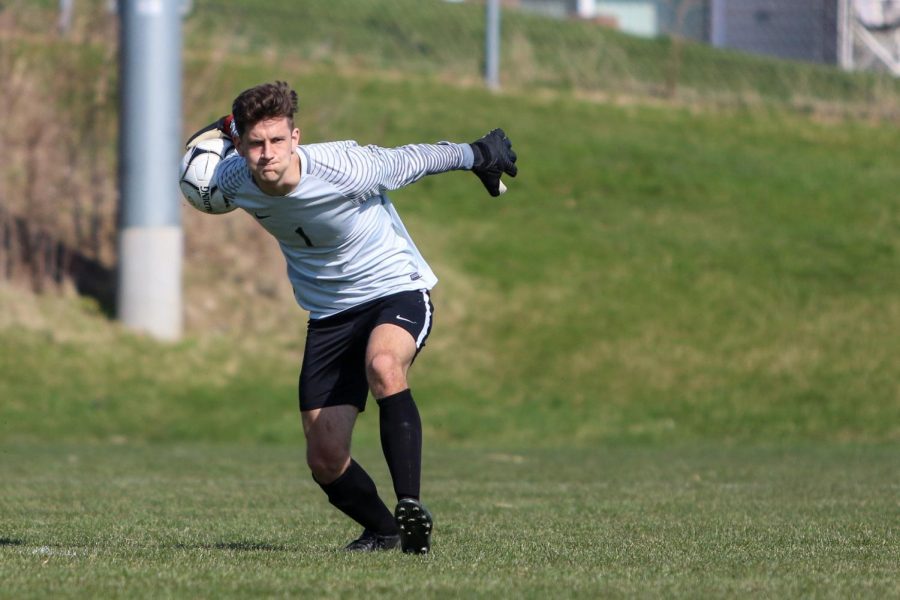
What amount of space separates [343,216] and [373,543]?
1.51 meters

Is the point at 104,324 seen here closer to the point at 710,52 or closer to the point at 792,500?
the point at 792,500

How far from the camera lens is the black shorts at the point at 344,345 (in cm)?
666

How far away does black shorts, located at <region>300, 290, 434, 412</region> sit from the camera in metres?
6.66

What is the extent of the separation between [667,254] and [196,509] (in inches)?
609

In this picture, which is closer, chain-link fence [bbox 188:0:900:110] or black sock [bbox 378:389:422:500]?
black sock [bbox 378:389:422:500]

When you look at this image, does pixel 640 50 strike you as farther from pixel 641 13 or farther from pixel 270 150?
pixel 270 150

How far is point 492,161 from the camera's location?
688 cm

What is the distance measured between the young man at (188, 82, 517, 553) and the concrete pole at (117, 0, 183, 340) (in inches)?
456

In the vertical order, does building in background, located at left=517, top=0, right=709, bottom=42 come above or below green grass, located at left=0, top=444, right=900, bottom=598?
above

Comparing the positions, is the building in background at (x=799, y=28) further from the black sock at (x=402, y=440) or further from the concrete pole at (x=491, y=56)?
the black sock at (x=402, y=440)

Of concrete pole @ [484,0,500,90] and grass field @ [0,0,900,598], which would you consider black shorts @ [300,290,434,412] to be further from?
concrete pole @ [484,0,500,90]

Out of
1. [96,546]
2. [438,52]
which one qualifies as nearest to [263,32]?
[438,52]

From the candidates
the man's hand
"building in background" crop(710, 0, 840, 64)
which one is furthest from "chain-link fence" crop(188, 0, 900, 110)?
the man's hand

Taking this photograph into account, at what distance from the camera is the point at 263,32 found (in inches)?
1222
